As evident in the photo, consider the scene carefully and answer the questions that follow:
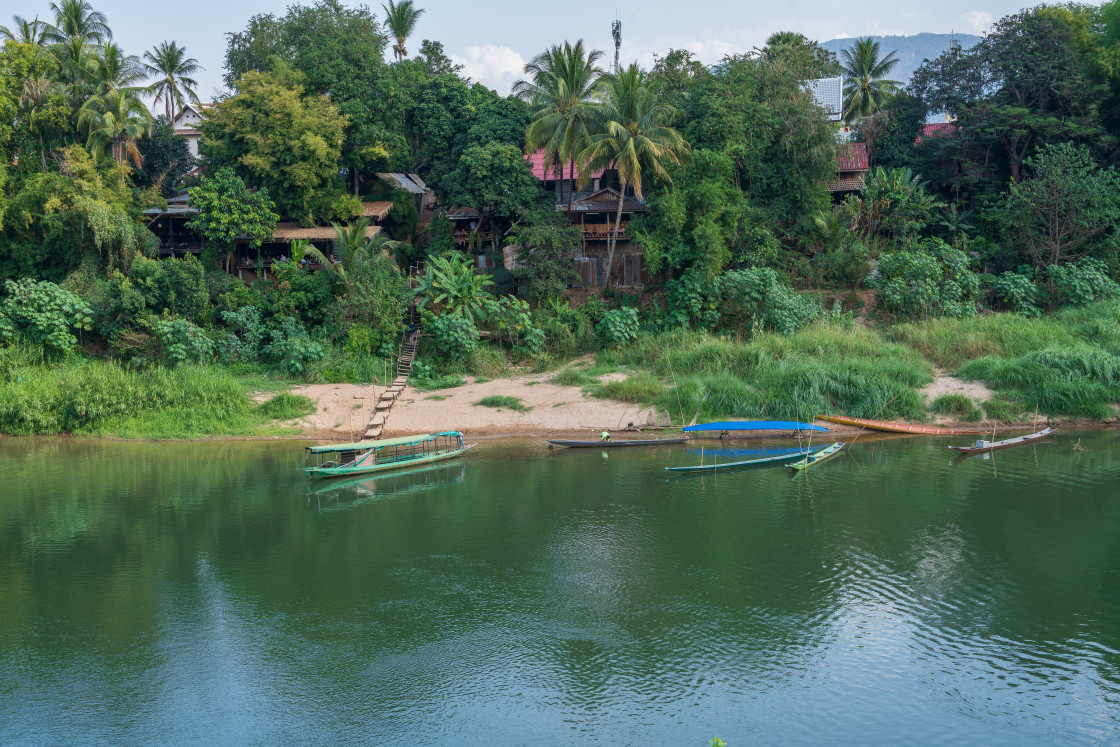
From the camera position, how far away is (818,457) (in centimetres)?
2319

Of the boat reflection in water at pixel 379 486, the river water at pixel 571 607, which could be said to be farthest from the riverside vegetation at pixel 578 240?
the river water at pixel 571 607

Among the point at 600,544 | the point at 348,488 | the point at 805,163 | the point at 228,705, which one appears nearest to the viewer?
the point at 228,705

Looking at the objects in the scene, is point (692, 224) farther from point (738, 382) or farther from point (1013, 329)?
point (1013, 329)

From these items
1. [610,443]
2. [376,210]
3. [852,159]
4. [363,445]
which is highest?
[852,159]

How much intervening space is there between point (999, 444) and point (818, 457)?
5.33 meters

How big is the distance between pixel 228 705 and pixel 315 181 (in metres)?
28.1

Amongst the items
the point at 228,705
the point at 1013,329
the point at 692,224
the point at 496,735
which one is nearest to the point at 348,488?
the point at 228,705

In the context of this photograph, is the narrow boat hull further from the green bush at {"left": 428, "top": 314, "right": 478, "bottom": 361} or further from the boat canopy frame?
the green bush at {"left": 428, "top": 314, "right": 478, "bottom": 361}

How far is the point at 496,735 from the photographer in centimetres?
1063

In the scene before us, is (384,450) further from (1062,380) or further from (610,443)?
(1062,380)

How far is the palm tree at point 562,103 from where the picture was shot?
33.6 m

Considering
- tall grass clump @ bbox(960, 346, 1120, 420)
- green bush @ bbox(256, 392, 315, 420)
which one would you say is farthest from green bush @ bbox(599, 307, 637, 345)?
tall grass clump @ bbox(960, 346, 1120, 420)

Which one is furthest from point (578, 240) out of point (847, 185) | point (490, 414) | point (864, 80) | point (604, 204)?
point (864, 80)

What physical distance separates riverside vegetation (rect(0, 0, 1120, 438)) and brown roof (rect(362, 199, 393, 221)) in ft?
1.77
